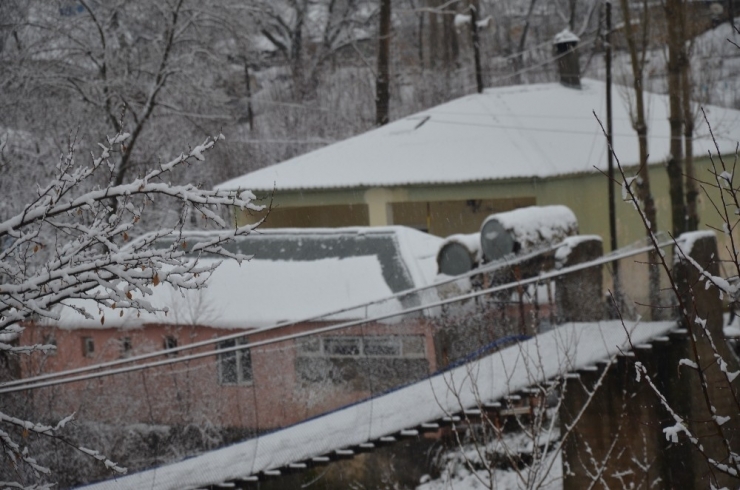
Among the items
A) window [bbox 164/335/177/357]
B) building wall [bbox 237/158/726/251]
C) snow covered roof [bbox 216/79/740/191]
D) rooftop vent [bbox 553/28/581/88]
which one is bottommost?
window [bbox 164/335/177/357]

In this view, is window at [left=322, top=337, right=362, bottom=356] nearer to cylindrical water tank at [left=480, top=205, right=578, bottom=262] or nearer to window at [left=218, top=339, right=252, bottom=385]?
window at [left=218, top=339, right=252, bottom=385]

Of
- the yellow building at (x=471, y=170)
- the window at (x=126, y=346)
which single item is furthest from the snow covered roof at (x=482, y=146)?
the window at (x=126, y=346)

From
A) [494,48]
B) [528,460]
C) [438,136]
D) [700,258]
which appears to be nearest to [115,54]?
[438,136]

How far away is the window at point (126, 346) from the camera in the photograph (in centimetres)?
1566

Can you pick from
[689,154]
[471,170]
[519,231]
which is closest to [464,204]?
[471,170]

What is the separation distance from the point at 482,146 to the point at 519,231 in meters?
10.0

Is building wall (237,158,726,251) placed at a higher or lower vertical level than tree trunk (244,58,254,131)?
lower

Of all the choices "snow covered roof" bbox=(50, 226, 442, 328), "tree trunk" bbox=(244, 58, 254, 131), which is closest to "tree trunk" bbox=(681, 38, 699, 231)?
"snow covered roof" bbox=(50, 226, 442, 328)

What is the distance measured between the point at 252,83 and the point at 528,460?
24.8 meters

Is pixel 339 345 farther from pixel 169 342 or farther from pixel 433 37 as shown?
pixel 433 37

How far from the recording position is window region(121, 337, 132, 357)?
15656 millimetres

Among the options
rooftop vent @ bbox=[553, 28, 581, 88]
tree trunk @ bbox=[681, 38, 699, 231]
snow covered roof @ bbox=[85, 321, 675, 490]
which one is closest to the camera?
snow covered roof @ bbox=[85, 321, 675, 490]

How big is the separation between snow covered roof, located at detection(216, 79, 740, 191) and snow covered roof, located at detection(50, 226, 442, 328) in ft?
11.2

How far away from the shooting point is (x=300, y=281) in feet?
54.5
